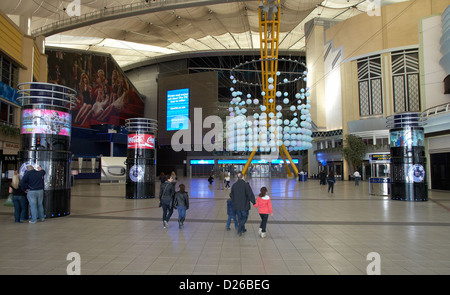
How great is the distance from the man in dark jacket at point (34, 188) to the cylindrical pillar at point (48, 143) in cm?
59

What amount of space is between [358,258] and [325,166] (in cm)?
4133

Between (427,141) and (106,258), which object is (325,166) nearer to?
(427,141)

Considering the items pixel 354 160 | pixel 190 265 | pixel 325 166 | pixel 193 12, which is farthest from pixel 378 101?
pixel 190 265

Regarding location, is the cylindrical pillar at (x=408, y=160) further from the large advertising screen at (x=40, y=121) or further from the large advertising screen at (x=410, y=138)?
the large advertising screen at (x=40, y=121)

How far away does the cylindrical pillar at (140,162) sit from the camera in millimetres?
16203

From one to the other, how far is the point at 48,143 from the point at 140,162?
629cm

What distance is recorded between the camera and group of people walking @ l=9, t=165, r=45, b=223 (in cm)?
912

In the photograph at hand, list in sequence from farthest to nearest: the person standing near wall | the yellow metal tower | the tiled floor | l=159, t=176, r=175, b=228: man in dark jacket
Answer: the yellow metal tower → the person standing near wall → l=159, t=176, r=175, b=228: man in dark jacket → the tiled floor

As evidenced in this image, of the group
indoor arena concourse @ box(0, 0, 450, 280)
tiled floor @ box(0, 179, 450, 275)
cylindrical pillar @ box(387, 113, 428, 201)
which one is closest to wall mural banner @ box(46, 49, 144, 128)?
indoor arena concourse @ box(0, 0, 450, 280)

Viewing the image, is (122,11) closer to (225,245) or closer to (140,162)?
(140,162)

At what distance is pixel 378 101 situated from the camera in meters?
37.3

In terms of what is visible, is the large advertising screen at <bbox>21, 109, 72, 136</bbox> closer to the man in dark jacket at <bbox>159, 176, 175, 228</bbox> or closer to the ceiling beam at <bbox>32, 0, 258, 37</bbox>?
the man in dark jacket at <bbox>159, 176, 175, 228</bbox>

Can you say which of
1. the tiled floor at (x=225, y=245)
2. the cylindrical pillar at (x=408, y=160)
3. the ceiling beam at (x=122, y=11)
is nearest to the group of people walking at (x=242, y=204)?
the tiled floor at (x=225, y=245)

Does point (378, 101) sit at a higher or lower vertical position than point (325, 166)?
higher
